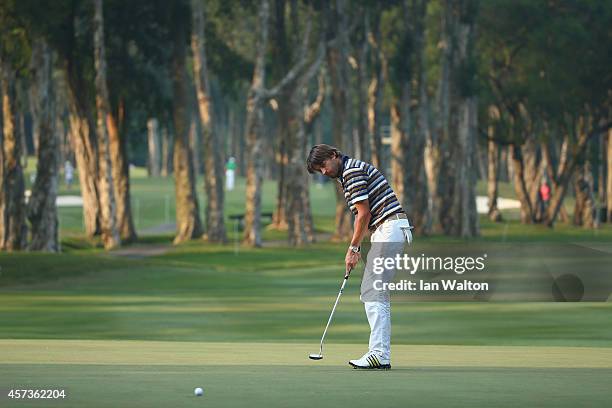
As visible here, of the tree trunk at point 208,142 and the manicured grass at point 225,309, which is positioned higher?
the tree trunk at point 208,142

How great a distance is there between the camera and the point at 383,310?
14.8 metres

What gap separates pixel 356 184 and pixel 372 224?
0.48 meters

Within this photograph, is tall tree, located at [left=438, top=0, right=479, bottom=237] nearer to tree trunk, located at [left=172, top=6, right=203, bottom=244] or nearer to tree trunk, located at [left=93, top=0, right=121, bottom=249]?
tree trunk, located at [left=172, top=6, right=203, bottom=244]

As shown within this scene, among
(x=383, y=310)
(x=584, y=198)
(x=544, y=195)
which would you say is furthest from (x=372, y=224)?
(x=544, y=195)

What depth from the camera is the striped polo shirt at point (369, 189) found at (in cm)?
1454

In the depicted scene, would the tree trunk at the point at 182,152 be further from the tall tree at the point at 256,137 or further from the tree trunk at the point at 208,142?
the tall tree at the point at 256,137

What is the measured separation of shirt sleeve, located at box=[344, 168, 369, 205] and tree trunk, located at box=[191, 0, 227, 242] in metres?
41.5

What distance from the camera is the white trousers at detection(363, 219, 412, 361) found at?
14.7m

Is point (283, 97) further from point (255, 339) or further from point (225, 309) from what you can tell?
point (255, 339)

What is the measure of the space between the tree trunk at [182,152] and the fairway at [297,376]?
41752 millimetres

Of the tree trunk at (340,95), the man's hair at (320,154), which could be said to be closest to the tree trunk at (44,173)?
the tree trunk at (340,95)

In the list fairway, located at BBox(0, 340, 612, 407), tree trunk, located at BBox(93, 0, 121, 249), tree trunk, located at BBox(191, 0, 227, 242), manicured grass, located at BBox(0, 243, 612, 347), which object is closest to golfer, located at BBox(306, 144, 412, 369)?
fairway, located at BBox(0, 340, 612, 407)

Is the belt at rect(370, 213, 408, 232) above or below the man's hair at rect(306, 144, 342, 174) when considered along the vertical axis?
below

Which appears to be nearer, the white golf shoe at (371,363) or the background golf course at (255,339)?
the background golf course at (255,339)
